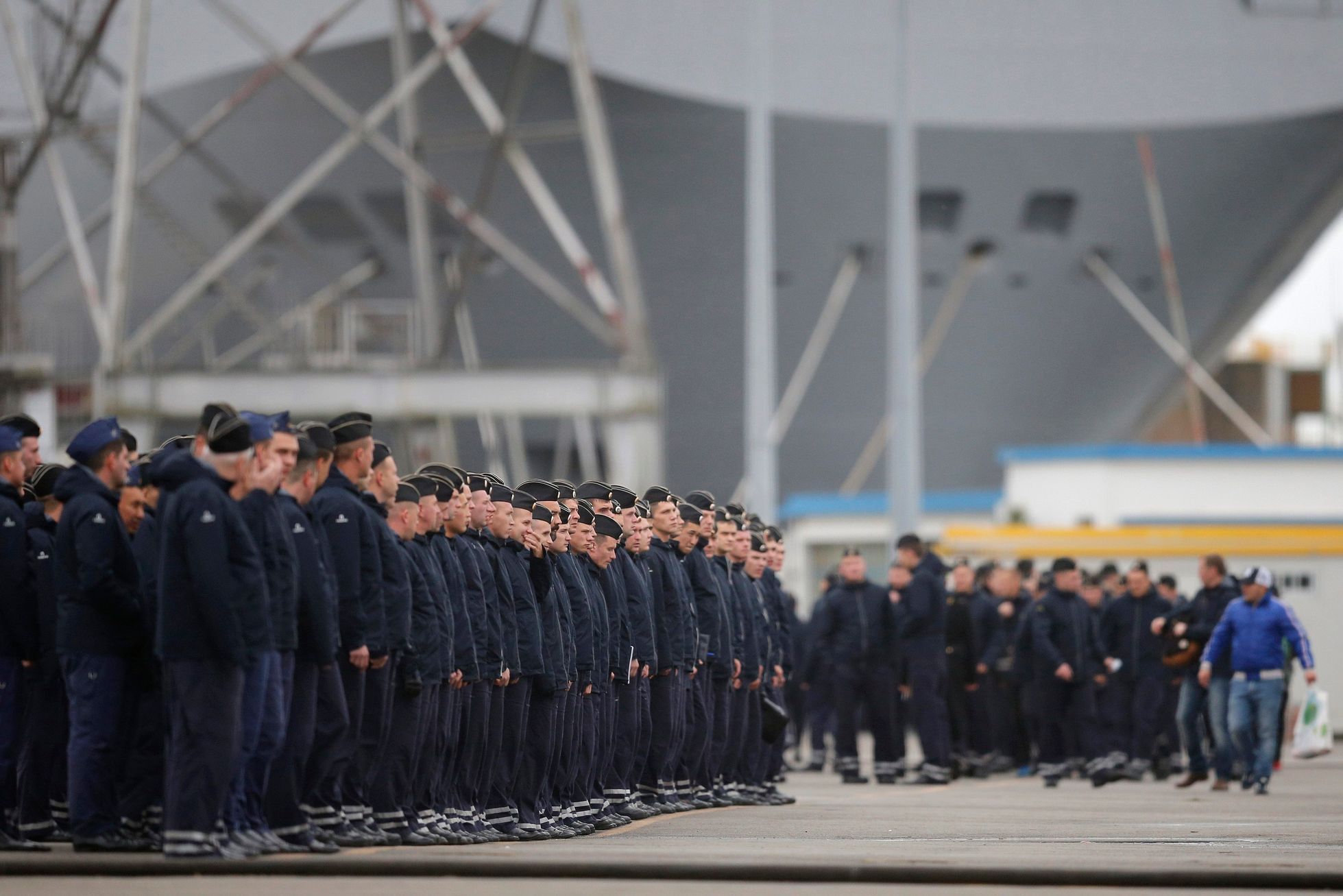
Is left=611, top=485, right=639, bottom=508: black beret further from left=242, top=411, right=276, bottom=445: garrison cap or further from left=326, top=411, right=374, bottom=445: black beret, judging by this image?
left=242, top=411, right=276, bottom=445: garrison cap

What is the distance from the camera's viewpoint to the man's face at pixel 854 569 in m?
17.8

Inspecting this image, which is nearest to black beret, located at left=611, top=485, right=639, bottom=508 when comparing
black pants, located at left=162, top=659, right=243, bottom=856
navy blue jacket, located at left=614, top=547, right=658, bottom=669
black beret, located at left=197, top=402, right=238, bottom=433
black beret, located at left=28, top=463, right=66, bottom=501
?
navy blue jacket, located at left=614, top=547, right=658, bottom=669

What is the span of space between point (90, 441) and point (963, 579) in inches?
471

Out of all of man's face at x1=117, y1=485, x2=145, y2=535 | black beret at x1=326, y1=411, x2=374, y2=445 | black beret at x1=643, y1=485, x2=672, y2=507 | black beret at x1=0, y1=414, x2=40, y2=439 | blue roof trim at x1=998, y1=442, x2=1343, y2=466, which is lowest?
man's face at x1=117, y1=485, x2=145, y2=535

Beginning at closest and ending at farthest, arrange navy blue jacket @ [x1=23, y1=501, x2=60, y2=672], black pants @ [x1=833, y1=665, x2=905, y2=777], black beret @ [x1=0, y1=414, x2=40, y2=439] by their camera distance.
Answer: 1. navy blue jacket @ [x1=23, y1=501, x2=60, y2=672]
2. black beret @ [x1=0, y1=414, x2=40, y2=439]
3. black pants @ [x1=833, y1=665, x2=905, y2=777]

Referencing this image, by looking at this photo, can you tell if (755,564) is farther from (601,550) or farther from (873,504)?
(873,504)

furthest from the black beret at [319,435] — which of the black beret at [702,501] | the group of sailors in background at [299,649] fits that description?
the black beret at [702,501]

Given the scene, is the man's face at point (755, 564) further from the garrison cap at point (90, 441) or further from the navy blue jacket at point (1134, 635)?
the garrison cap at point (90, 441)

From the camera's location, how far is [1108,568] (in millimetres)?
20891

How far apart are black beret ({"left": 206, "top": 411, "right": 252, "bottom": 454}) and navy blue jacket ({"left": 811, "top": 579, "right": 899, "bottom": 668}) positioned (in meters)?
10.1

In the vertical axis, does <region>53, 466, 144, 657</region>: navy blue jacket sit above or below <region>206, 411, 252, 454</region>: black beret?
below

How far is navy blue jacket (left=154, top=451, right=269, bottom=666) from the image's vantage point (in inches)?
316

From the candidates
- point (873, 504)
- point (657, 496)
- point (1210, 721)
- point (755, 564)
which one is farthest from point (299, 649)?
point (873, 504)

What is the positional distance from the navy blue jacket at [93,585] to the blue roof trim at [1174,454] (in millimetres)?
22032
